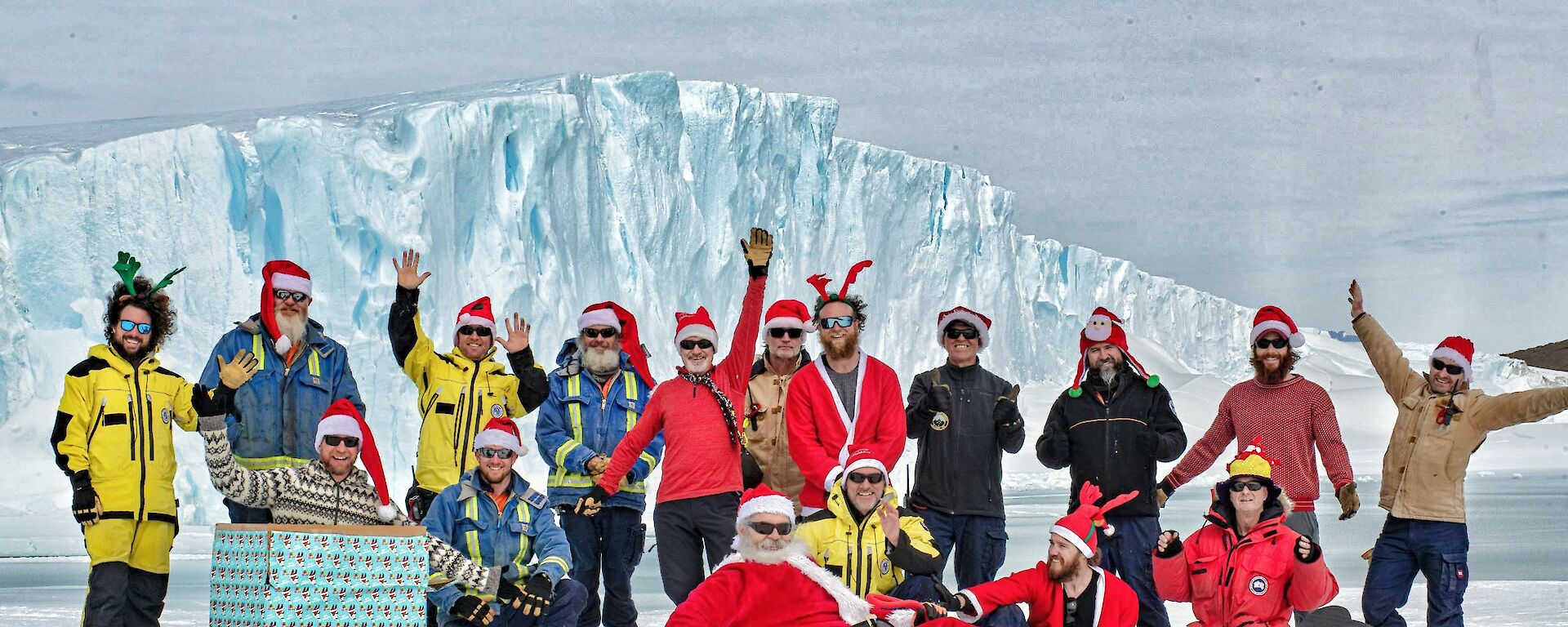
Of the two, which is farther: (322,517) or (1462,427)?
(1462,427)

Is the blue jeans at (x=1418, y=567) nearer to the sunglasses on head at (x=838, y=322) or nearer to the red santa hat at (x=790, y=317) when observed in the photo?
the sunglasses on head at (x=838, y=322)

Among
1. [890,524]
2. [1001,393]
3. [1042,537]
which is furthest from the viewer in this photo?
[1042,537]

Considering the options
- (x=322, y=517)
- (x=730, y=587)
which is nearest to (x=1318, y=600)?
(x=730, y=587)

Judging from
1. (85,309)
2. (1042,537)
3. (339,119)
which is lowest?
(1042,537)

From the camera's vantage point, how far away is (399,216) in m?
18.5

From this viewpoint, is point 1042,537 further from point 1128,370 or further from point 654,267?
point 1128,370

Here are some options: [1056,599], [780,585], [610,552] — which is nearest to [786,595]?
[780,585]

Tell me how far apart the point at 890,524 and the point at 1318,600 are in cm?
116

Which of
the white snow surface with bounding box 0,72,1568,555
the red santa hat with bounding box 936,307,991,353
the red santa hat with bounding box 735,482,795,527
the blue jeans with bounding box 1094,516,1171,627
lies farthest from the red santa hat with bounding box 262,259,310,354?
the white snow surface with bounding box 0,72,1568,555

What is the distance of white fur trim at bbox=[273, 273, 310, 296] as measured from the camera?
15.4ft

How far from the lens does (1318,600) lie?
398cm

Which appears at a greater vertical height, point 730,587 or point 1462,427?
point 1462,427

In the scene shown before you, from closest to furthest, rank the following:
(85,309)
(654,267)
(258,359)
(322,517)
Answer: (322,517), (258,359), (85,309), (654,267)

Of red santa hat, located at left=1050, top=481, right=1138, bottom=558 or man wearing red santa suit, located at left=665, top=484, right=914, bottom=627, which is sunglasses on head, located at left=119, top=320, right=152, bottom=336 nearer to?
man wearing red santa suit, located at left=665, top=484, right=914, bottom=627
